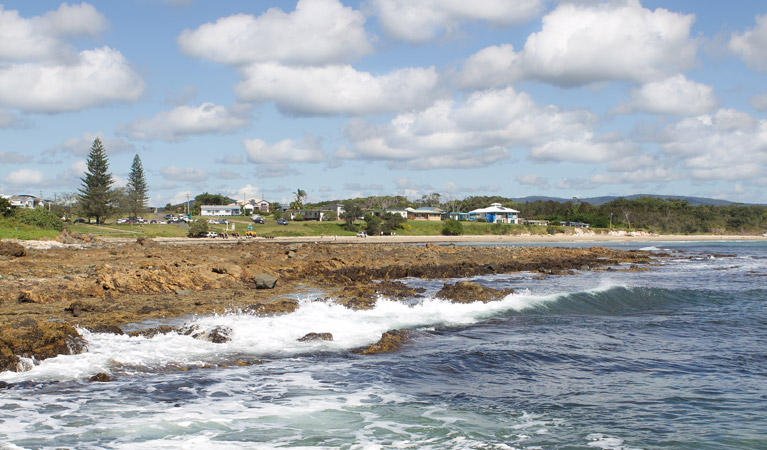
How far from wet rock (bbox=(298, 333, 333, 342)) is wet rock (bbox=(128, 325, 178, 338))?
9.56ft

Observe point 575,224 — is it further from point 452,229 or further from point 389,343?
point 389,343

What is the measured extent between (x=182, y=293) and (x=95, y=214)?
75956 mm

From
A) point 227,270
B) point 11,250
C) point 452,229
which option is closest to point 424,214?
point 452,229

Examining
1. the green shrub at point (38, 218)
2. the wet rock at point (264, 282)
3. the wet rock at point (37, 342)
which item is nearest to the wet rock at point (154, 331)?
the wet rock at point (37, 342)

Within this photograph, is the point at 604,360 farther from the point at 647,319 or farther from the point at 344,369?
the point at 647,319

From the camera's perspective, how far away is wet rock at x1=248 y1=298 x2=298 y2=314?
1596cm

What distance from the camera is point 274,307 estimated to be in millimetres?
16438

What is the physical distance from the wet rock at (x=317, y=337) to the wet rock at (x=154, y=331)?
9.56 ft

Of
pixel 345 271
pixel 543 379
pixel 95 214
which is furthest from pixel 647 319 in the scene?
pixel 95 214

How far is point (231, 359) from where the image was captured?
1101cm

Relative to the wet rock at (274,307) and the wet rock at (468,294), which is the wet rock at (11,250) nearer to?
the wet rock at (274,307)

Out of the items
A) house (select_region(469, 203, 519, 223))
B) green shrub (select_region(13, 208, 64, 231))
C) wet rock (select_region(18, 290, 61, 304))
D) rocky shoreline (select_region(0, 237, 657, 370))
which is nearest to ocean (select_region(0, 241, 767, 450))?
rocky shoreline (select_region(0, 237, 657, 370))

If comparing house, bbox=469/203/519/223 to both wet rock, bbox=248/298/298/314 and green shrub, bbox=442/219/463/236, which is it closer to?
green shrub, bbox=442/219/463/236

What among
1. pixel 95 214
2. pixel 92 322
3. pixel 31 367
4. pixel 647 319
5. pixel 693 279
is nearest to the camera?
pixel 31 367
